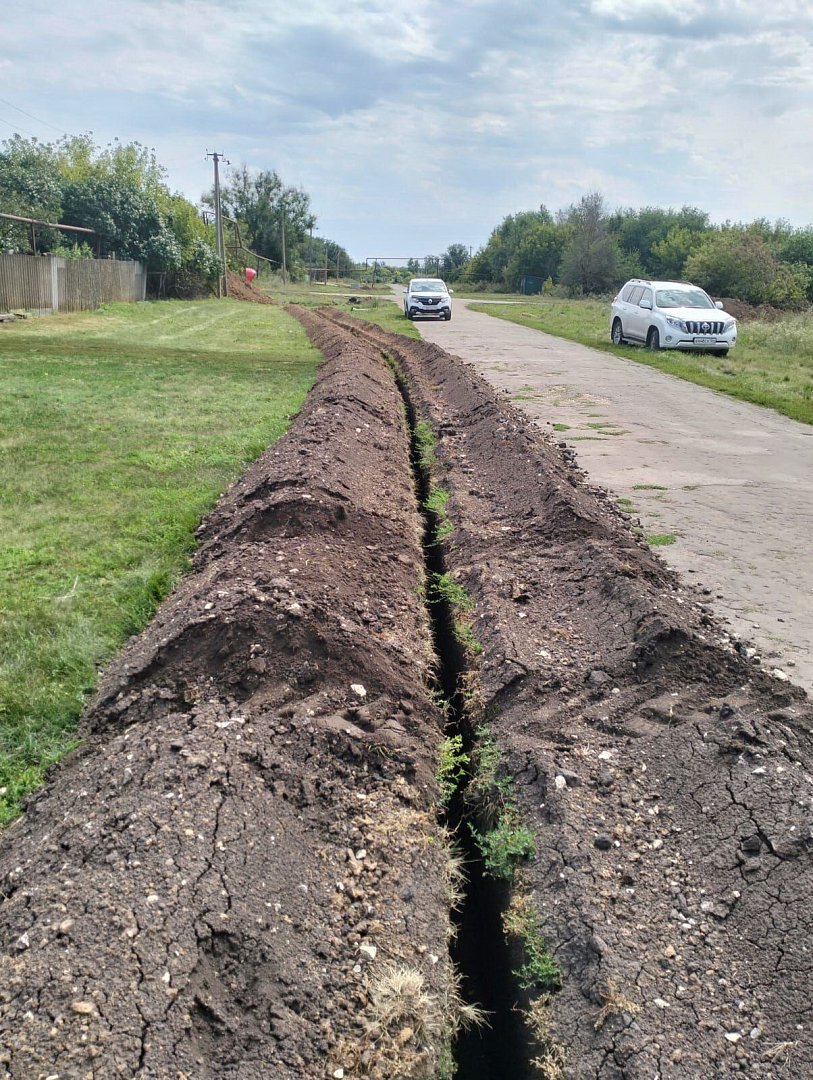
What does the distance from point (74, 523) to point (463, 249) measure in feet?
342

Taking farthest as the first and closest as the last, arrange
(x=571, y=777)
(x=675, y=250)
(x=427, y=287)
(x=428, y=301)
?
(x=675, y=250), (x=427, y=287), (x=428, y=301), (x=571, y=777)

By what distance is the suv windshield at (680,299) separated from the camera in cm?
1978

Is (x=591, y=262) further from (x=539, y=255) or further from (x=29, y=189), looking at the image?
(x=29, y=189)

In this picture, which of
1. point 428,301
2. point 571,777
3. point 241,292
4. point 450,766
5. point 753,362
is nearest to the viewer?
point 571,777

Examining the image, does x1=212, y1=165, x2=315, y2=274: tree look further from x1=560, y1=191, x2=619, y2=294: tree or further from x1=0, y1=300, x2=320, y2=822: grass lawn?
x1=0, y1=300, x2=320, y2=822: grass lawn

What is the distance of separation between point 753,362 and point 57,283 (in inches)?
810

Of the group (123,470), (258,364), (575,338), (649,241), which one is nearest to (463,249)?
(649,241)

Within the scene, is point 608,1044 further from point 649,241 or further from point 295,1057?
point 649,241

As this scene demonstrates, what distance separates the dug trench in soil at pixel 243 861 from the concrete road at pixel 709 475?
212 cm

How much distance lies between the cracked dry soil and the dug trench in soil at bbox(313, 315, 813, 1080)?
1 cm

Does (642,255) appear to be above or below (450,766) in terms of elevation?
above

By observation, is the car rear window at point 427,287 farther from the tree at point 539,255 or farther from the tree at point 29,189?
the tree at point 539,255

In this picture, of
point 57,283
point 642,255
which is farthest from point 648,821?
point 642,255

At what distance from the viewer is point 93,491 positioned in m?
7.27
